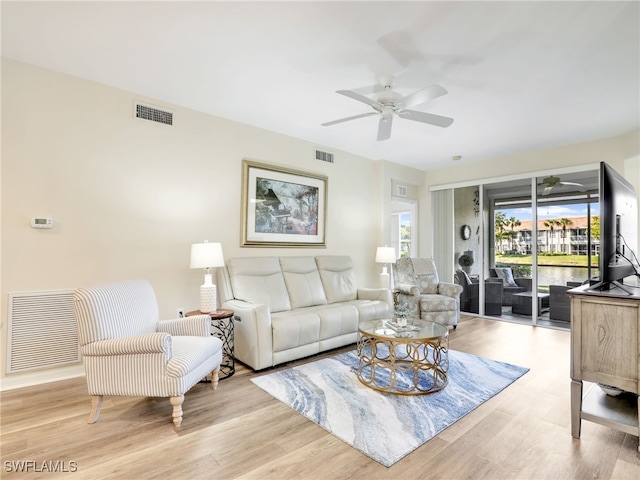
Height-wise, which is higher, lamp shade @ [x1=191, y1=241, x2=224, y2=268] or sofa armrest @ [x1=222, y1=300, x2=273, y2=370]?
lamp shade @ [x1=191, y1=241, x2=224, y2=268]

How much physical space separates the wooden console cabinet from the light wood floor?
0.52ft

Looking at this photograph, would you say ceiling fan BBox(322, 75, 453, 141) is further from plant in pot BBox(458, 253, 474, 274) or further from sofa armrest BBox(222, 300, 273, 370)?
plant in pot BBox(458, 253, 474, 274)

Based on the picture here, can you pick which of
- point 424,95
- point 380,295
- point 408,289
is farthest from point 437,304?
point 424,95

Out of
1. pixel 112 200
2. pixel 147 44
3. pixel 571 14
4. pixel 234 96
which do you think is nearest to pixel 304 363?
pixel 112 200

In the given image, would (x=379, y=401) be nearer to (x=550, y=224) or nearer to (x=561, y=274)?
(x=561, y=274)

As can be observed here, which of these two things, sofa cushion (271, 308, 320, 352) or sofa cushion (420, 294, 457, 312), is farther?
sofa cushion (420, 294, 457, 312)

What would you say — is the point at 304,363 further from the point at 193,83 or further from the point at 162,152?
the point at 193,83

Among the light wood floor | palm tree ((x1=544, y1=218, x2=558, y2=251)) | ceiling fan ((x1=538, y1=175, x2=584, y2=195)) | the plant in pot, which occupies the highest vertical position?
ceiling fan ((x1=538, y1=175, x2=584, y2=195))

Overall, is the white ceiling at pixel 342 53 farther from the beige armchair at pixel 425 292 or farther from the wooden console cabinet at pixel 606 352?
the beige armchair at pixel 425 292

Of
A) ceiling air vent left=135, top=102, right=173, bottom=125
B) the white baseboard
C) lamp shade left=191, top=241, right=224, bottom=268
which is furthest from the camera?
ceiling air vent left=135, top=102, right=173, bottom=125

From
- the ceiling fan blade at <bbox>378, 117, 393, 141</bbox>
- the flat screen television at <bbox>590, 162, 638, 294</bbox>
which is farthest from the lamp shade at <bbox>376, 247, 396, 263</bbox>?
the flat screen television at <bbox>590, 162, 638, 294</bbox>

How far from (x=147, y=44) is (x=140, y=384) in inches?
97.2

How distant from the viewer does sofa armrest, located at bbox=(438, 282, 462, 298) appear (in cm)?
498

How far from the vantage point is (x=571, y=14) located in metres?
2.10
